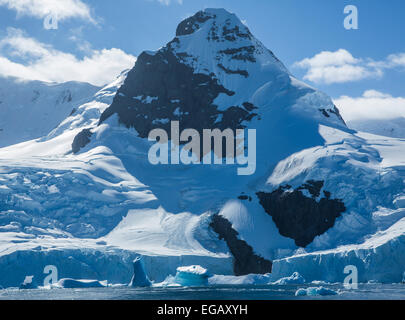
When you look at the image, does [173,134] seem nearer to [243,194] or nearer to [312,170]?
[243,194]

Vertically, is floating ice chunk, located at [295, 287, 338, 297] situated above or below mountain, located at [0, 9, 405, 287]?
below

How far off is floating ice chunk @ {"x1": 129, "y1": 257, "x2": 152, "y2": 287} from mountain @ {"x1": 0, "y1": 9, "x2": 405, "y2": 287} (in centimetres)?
712

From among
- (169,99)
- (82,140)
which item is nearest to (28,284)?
(82,140)

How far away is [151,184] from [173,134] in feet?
70.8

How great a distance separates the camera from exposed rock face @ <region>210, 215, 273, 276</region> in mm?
90875

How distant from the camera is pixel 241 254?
93.1 metres

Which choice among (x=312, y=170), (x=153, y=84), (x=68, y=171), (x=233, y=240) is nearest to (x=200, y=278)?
(x=233, y=240)

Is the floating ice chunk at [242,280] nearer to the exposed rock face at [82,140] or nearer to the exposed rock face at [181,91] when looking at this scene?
the exposed rock face at [181,91]

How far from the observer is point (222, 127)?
13175cm

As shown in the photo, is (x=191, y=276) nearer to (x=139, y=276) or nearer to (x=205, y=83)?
(x=139, y=276)

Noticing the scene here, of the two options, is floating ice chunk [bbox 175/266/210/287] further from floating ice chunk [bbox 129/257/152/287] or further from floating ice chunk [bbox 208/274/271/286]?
floating ice chunk [bbox 208/274/271/286]

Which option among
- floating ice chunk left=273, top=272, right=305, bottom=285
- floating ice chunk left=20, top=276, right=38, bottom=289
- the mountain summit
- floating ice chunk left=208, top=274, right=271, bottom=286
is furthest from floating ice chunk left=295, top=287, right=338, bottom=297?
the mountain summit

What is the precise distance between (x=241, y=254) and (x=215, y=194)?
18057mm

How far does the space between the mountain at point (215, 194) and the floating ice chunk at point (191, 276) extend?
10.7 metres
